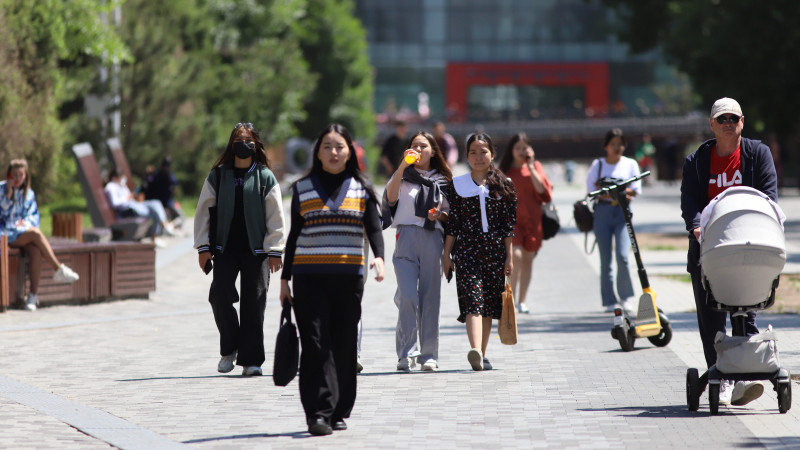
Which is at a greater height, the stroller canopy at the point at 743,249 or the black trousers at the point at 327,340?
the stroller canopy at the point at 743,249

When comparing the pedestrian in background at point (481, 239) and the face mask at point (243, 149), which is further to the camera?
the pedestrian in background at point (481, 239)

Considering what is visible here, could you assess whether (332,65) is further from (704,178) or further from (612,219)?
(704,178)

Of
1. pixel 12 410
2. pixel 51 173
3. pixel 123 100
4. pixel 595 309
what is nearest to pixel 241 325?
pixel 12 410

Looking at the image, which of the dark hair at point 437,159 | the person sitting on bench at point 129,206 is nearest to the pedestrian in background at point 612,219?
the dark hair at point 437,159

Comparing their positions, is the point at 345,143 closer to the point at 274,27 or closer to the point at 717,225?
the point at 717,225

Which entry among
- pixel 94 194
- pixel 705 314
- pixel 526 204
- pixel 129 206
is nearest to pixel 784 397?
pixel 705 314

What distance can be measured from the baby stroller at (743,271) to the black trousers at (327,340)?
1.95 m

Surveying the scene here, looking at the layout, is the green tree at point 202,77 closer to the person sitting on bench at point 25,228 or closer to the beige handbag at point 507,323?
the person sitting on bench at point 25,228

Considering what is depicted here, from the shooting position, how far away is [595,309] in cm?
1452

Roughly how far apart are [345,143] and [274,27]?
39092 millimetres

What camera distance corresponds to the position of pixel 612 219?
1377 cm

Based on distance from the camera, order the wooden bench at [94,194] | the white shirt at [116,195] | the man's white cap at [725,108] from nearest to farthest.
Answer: the man's white cap at [725,108] → the wooden bench at [94,194] → the white shirt at [116,195]

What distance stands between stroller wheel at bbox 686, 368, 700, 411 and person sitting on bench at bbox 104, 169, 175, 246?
15.8 metres

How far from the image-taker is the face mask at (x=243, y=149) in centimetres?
974
